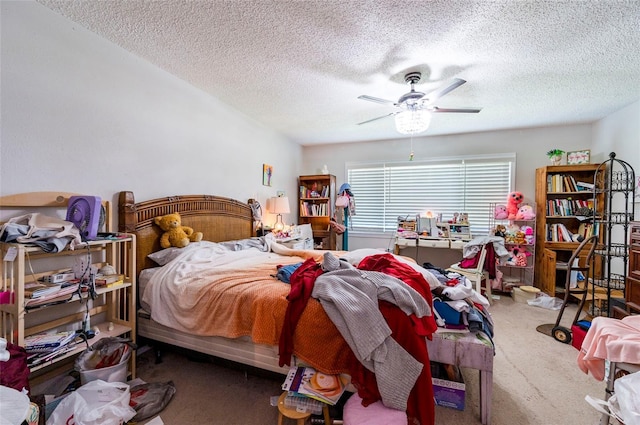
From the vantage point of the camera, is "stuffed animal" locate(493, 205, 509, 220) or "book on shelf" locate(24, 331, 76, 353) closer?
"book on shelf" locate(24, 331, 76, 353)

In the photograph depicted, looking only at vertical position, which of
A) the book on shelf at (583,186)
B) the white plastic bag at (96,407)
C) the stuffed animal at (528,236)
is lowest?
the white plastic bag at (96,407)

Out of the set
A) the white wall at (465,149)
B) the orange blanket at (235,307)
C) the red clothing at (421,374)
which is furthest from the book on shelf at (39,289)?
the white wall at (465,149)

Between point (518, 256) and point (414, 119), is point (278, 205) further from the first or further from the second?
point (518, 256)

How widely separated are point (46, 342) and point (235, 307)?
3.30 feet

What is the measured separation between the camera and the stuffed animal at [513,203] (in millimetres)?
3967

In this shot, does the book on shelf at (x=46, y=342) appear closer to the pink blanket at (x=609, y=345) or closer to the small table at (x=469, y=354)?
the small table at (x=469, y=354)

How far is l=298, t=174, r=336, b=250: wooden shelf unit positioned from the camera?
4.80 meters

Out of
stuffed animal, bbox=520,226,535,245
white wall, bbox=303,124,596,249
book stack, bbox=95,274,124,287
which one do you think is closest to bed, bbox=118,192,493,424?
book stack, bbox=95,274,124,287

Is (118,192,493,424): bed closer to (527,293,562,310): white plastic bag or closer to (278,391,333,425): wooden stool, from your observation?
(278,391,333,425): wooden stool

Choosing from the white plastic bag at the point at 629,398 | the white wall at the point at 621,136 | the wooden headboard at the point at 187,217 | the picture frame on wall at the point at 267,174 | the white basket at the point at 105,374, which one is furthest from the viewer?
the picture frame on wall at the point at 267,174

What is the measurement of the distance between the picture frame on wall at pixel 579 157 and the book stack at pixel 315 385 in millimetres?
4341

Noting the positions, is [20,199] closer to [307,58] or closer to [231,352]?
[231,352]

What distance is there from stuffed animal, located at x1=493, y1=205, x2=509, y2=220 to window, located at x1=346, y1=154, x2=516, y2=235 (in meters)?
0.18

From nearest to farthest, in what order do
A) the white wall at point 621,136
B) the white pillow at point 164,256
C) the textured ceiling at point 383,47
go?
the textured ceiling at point 383,47, the white pillow at point 164,256, the white wall at point 621,136
